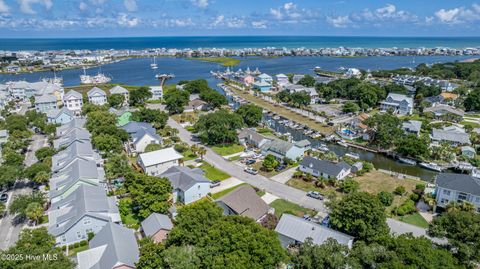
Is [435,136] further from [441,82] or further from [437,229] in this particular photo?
[441,82]

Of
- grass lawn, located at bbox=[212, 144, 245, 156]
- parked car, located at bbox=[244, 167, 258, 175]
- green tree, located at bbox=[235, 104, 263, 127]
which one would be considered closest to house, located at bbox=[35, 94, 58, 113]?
green tree, located at bbox=[235, 104, 263, 127]

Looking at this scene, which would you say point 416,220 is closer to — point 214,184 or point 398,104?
point 214,184

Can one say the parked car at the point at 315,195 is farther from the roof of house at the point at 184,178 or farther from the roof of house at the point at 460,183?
the roof of house at the point at 460,183

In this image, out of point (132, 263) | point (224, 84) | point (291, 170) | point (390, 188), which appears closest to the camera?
point (132, 263)

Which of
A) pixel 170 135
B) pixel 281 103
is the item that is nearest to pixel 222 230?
pixel 170 135

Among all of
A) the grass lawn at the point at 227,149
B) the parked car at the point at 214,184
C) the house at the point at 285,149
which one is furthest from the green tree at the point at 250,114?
the parked car at the point at 214,184

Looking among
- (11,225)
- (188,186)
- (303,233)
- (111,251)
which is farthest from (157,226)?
(11,225)

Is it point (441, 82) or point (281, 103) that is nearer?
point (281, 103)
